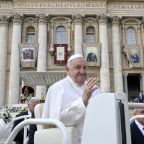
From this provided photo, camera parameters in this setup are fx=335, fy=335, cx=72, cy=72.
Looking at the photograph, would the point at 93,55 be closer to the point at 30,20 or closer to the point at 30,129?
the point at 30,20

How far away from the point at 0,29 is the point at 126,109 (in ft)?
87.9

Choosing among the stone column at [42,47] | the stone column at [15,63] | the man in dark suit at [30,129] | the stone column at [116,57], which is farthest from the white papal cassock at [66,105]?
the stone column at [116,57]

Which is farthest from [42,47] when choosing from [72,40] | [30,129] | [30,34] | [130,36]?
[30,129]

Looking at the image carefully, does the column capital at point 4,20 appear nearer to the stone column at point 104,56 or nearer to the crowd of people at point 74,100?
the stone column at point 104,56

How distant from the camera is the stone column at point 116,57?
2652 cm

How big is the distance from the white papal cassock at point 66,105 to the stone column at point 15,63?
75.2ft

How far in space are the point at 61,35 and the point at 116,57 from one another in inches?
196

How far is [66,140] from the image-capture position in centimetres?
190

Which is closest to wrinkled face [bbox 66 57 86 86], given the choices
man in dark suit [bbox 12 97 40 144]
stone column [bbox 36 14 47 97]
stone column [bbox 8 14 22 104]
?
man in dark suit [bbox 12 97 40 144]

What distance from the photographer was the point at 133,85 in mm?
28703

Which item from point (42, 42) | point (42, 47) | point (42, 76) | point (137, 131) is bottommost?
point (137, 131)

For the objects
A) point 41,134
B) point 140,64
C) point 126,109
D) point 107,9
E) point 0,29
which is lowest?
point 41,134

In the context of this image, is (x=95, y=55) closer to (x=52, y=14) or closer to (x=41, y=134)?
(x=52, y=14)

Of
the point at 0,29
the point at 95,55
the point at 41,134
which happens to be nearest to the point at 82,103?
the point at 41,134
